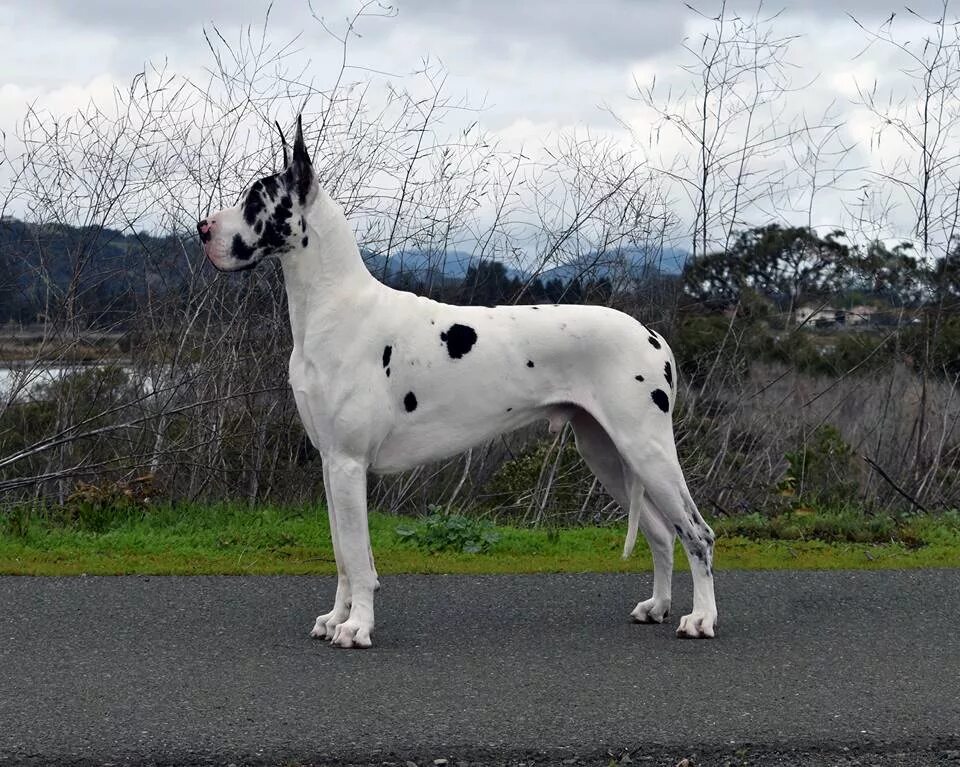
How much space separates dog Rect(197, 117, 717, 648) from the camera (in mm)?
6398

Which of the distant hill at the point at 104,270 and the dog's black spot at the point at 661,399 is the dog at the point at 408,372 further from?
the distant hill at the point at 104,270

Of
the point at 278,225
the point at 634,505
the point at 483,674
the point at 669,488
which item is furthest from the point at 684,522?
the point at 278,225

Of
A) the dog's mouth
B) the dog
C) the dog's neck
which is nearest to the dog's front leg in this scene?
the dog

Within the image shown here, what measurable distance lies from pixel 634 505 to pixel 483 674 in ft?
4.80

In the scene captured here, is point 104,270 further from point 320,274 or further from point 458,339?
point 458,339

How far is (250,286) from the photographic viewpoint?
9953mm

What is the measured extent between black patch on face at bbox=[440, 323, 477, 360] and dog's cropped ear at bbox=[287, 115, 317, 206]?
36.3 inches

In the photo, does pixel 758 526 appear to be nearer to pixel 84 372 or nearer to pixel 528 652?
pixel 528 652

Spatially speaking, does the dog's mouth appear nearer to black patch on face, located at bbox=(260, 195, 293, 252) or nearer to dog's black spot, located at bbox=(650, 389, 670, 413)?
black patch on face, located at bbox=(260, 195, 293, 252)

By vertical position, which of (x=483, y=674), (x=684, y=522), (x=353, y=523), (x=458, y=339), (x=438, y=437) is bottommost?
(x=483, y=674)

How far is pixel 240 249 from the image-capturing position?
6402mm

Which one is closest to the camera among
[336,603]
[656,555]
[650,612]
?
[336,603]

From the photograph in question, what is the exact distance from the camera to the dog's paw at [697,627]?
645 centimetres

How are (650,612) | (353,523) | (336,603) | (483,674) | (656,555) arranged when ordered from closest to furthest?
(483,674) < (353,523) < (336,603) < (650,612) < (656,555)
